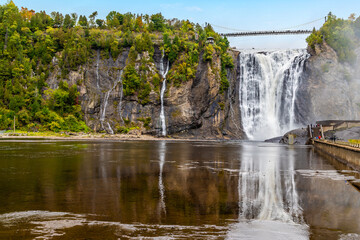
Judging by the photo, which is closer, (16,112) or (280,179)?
(280,179)

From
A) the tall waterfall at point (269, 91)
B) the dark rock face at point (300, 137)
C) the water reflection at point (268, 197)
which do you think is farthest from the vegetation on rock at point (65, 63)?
the water reflection at point (268, 197)

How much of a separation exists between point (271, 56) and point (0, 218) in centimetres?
8849

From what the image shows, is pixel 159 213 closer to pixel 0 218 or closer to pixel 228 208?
pixel 228 208

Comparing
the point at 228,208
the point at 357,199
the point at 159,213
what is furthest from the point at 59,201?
the point at 357,199

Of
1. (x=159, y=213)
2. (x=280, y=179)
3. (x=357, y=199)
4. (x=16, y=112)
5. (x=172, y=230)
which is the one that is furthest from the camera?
(x=16, y=112)

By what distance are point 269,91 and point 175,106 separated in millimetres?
24706

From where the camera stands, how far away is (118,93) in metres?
93.2

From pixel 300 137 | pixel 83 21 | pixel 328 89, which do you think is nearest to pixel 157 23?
pixel 83 21

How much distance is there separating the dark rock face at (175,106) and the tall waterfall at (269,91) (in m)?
3.29

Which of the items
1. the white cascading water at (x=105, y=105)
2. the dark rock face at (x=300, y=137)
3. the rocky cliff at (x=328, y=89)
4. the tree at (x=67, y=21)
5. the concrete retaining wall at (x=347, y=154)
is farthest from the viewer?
the tree at (x=67, y=21)

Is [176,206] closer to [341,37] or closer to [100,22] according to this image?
[341,37]

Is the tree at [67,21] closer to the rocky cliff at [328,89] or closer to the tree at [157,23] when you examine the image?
the tree at [157,23]

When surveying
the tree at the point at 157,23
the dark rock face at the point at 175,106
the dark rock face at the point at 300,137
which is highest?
the tree at the point at 157,23

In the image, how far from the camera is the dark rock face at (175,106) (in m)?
A: 88.9
